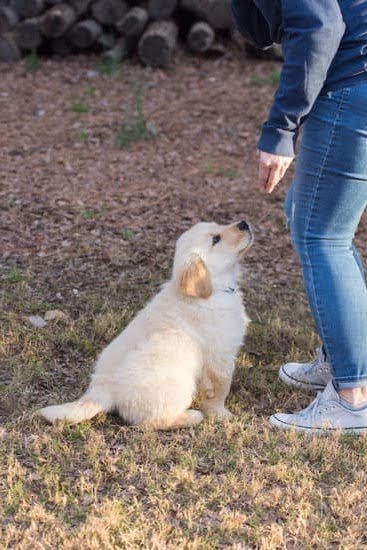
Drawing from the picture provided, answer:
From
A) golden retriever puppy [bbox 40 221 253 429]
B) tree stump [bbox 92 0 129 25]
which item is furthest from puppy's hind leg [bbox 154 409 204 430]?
tree stump [bbox 92 0 129 25]

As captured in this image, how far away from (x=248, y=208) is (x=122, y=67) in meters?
3.57

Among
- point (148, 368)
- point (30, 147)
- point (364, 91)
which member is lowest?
point (30, 147)

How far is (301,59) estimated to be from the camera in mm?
2934

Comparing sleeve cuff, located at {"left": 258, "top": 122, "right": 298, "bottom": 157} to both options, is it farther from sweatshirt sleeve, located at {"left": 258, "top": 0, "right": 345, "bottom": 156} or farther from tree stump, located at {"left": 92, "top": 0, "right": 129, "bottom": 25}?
tree stump, located at {"left": 92, "top": 0, "right": 129, "bottom": 25}

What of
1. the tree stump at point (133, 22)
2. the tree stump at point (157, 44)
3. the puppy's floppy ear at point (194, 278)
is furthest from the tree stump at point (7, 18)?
the puppy's floppy ear at point (194, 278)

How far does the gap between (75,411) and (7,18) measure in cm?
671

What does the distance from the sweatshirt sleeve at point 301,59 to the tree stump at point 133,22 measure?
20.5ft

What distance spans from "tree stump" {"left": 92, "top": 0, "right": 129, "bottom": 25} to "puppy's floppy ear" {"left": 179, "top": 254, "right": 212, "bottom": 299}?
6.16 m

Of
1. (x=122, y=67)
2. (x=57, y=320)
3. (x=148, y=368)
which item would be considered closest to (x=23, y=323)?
(x=57, y=320)

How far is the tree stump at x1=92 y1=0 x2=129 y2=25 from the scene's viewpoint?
9055 millimetres

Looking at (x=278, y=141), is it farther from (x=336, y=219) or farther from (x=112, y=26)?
(x=112, y=26)

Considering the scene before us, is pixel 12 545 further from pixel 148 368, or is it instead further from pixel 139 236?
pixel 139 236

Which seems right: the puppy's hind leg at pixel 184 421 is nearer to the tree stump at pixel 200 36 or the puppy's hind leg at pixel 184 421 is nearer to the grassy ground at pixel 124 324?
the grassy ground at pixel 124 324

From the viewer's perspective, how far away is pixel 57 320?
15.3 ft
